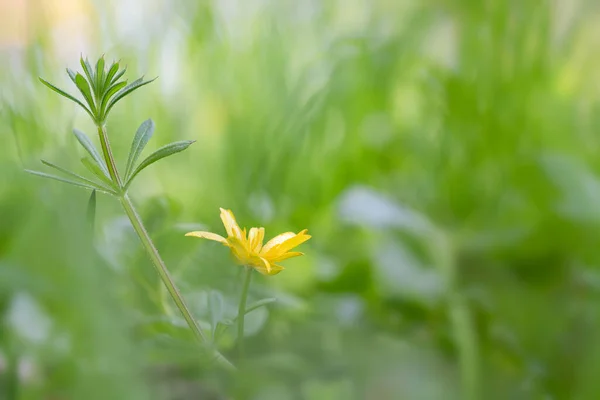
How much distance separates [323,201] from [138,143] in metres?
0.60

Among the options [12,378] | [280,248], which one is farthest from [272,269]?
[12,378]

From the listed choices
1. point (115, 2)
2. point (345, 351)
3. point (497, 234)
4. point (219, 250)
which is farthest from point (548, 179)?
point (115, 2)

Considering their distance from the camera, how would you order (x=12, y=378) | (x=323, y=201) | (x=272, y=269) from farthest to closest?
(x=323, y=201), (x=12, y=378), (x=272, y=269)

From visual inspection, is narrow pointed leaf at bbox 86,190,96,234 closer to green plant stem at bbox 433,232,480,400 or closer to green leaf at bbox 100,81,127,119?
green leaf at bbox 100,81,127,119

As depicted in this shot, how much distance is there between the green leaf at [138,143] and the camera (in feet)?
0.93

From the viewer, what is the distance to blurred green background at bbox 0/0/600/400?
422mm

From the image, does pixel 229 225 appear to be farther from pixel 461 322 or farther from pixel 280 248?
pixel 461 322

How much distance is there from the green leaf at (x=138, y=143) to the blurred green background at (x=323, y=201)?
0.04m

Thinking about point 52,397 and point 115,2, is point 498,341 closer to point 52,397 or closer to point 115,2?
point 52,397

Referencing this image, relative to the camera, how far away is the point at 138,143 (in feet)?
0.95

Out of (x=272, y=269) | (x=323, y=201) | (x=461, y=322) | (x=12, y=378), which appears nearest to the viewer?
(x=272, y=269)

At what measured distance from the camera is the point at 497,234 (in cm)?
71

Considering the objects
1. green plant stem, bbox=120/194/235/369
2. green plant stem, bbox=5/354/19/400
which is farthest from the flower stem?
green plant stem, bbox=5/354/19/400

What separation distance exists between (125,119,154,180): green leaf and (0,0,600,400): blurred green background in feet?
0.13
